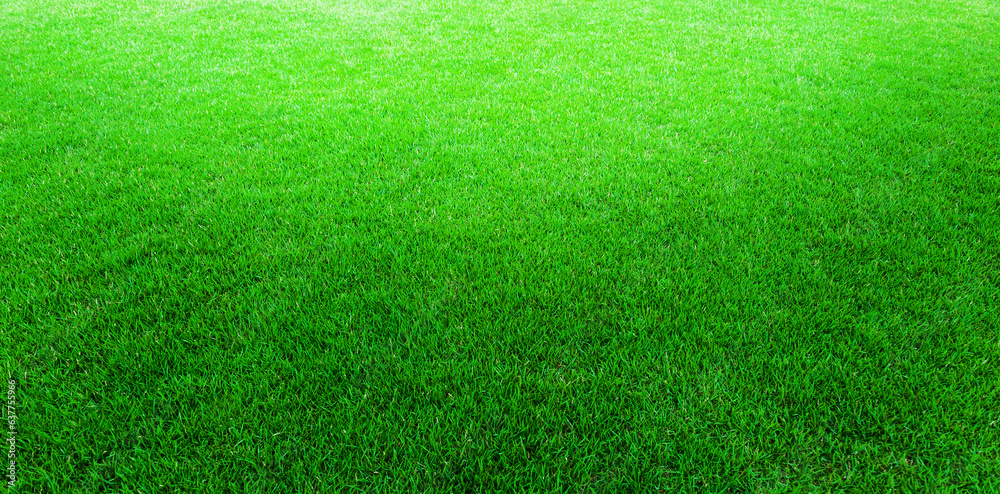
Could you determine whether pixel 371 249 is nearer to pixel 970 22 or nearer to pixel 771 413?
pixel 771 413

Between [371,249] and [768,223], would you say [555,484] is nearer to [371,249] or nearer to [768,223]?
[371,249]

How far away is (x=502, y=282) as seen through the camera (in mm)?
3193

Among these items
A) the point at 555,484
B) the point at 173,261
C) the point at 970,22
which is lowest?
the point at 555,484

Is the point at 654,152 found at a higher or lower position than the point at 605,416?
higher

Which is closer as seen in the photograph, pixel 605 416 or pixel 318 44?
pixel 605 416

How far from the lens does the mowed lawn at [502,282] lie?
2.24 metres

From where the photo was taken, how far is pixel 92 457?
2.20 m

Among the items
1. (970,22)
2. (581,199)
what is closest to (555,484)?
(581,199)

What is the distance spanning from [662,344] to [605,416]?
61 cm

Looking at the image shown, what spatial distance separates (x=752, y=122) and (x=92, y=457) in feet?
20.0

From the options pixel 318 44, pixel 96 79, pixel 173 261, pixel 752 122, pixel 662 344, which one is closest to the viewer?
pixel 662 344

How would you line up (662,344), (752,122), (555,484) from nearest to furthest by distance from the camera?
1. (555,484)
2. (662,344)
3. (752,122)

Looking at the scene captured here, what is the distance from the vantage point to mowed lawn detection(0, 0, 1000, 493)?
2.24 metres

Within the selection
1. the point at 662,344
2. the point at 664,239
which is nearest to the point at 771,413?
the point at 662,344
